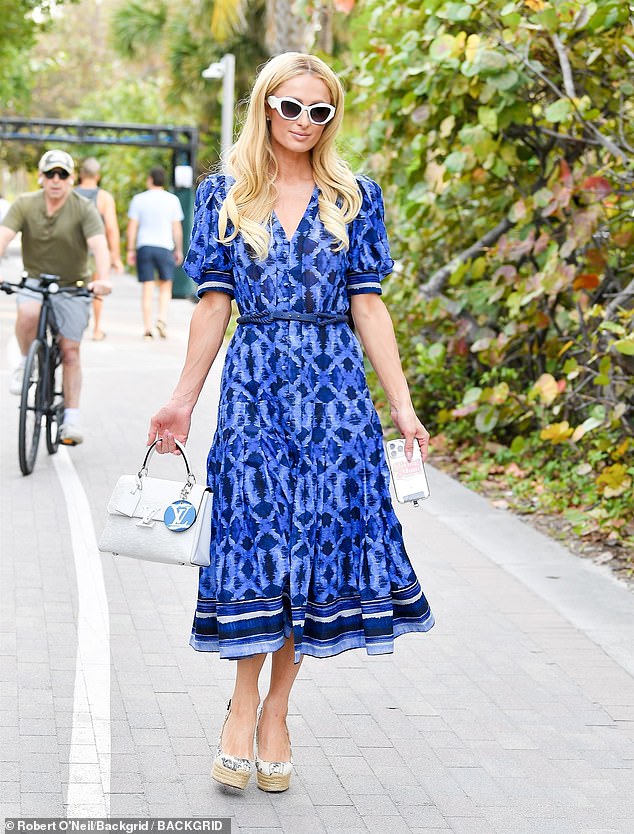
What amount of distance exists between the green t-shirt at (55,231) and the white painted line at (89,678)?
1932 millimetres

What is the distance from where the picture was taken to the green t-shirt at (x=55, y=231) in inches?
372

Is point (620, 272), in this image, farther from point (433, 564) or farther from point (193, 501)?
point (193, 501)

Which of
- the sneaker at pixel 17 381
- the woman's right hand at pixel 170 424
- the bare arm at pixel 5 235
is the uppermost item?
the bare arm at pixel 5 235

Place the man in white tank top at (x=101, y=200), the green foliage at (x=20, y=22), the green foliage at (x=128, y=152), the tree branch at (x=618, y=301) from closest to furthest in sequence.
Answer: the tree branch at (x=618, y=301) → the man in white tank top at (x=101, y=200) → the green foliage at (x=20, y=22) → the green foliage at (x=128, y=152)

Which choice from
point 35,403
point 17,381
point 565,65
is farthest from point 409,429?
point 17,381

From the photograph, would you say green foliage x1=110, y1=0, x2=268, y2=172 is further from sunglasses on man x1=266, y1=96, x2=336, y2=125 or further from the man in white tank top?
sunglasses on man x1=266, y1=96, x2=336, y2=125

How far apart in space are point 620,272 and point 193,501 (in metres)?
5.53

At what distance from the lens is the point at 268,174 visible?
427 cm

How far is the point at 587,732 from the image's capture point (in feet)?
16.4

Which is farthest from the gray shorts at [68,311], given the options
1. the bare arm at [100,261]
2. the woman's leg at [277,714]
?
the woman's leg at [277,714]

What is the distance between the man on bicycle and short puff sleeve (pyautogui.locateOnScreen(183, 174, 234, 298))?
5.14m

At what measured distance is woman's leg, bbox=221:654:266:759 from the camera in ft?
14.0

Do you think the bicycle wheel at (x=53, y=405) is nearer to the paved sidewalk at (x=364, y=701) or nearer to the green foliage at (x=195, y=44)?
the paved sidewalk at (x=364, y=701)

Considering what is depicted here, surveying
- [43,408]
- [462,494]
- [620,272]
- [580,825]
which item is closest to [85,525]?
[43,408]
